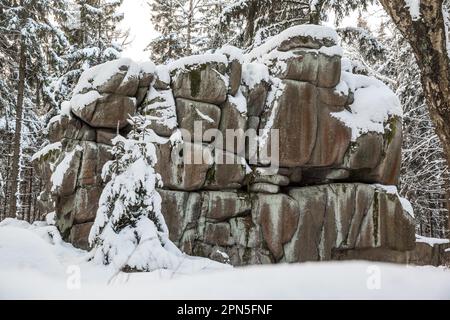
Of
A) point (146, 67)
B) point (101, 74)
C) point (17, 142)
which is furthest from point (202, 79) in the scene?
point (17, 142)

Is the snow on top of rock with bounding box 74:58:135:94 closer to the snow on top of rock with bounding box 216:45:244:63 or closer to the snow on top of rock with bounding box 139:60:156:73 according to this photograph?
the snow on top of rock with bounding box 139:60:156:73

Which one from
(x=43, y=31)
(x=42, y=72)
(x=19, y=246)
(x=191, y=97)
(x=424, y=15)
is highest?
(x=43, y=31)

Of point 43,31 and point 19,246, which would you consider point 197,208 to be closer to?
point 19,246

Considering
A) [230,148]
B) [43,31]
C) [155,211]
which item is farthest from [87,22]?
[155,211]

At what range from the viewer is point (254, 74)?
492 inches

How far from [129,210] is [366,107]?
9.73 meters

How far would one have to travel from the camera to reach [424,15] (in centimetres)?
344

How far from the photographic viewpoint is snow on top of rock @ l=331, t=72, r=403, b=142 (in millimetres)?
12607

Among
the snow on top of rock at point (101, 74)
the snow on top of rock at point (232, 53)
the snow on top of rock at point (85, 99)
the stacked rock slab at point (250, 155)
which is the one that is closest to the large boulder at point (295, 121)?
the stacked rock slab at point (250, 155)

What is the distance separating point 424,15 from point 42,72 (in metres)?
16.6

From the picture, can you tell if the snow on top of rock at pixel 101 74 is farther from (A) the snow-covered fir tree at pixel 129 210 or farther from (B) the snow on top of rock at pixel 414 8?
(B) the snow on top of rock at pixel 414 8

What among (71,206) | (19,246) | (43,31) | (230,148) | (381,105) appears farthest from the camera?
(43,31)

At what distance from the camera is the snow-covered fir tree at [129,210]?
20.6 ft

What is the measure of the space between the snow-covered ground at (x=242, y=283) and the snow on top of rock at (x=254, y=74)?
10.3 m
